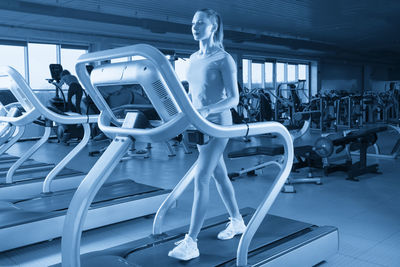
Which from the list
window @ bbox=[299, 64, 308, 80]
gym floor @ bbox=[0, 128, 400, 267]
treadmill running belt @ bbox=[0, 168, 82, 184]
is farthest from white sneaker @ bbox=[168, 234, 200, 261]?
window @ bbox=[299, 64, 308, 80]

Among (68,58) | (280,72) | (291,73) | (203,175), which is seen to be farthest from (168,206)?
(291,73)

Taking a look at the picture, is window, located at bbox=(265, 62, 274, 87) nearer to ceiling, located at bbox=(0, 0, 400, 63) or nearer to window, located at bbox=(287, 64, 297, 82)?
window, located at bbox=(287, 64, 297, 82)

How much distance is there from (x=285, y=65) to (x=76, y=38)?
1018 cm

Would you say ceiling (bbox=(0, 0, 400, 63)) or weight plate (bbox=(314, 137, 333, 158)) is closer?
weight plate (bbox=(314, 137, 333, 158))

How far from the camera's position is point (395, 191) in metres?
4.25

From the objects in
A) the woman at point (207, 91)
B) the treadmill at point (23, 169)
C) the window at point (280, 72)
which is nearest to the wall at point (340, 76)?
the window at point (280, 72)

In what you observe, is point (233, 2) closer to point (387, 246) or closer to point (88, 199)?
point (387, 246)

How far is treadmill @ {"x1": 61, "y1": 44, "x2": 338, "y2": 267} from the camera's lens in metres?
1.53

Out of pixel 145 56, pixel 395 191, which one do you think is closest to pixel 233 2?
pixel 395 191

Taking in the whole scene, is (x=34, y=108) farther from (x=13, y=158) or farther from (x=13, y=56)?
(x=13, y=56)

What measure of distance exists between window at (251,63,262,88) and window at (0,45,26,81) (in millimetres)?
9149

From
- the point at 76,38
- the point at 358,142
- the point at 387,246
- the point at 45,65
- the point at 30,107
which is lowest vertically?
the point at 387,246

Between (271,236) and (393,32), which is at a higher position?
(393,32)

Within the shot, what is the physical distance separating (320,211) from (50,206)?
7.98 ft
